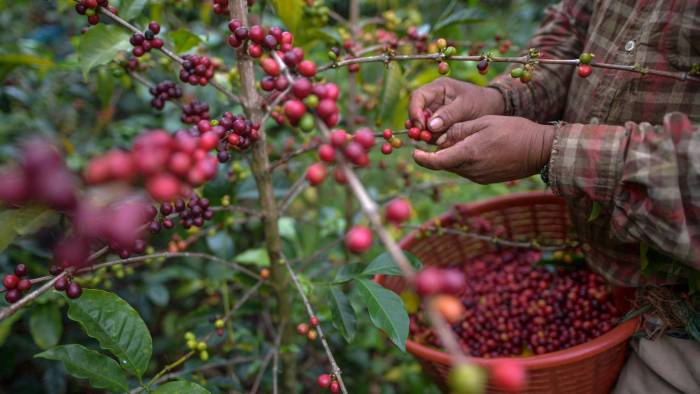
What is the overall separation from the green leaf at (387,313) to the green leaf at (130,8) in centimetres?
99

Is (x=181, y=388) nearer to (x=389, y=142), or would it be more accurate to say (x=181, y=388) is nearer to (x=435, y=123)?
(x=389, y=142)

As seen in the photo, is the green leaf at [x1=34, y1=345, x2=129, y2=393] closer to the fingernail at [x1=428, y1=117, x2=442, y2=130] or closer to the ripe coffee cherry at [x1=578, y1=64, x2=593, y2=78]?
the fingernail at [x1=428, y1=117, x2=442, y2=130]

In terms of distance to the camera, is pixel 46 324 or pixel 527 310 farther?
pixel 527 310

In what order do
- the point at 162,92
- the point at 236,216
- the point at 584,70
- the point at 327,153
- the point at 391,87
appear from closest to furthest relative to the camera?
1. the point at 327,153
2. the point at 584,70
3. the point at 162,92
4. the point at 391,87
5. the point at 236,216

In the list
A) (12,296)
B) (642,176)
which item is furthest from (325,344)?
(642,176)

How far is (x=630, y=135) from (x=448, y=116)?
0.46m

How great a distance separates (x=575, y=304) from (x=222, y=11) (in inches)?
58.8

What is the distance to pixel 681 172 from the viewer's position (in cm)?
100

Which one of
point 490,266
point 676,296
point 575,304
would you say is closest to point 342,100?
point 490,266

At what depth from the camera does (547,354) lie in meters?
1.36

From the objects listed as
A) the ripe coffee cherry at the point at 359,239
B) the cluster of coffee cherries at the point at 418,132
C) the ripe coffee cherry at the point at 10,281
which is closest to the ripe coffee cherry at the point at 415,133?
the cluster of coffee cherries at the point at 418,132

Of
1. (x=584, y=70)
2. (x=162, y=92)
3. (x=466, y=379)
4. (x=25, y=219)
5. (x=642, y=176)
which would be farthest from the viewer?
(x=162, y=92)

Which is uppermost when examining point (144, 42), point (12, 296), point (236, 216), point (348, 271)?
point (144, 42)

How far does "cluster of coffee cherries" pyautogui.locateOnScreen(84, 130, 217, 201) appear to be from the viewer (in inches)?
24.2
